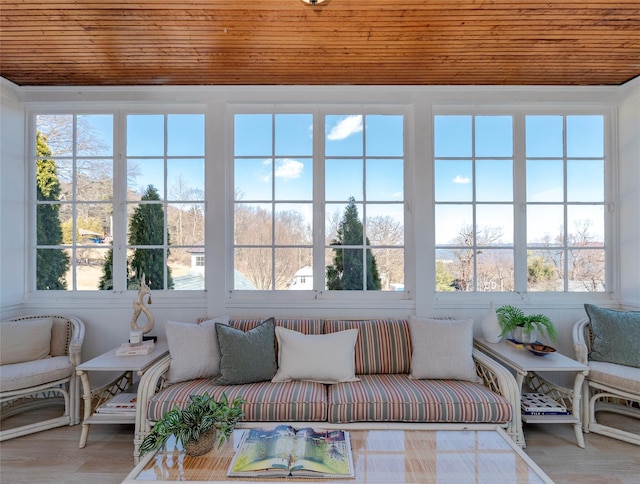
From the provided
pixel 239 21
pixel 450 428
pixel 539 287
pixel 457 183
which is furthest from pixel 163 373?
pixel 539 287

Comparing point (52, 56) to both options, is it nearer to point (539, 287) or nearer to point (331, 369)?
point (331, 369)

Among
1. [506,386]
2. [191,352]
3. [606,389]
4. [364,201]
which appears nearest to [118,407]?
[191,352]

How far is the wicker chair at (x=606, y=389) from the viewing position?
2.36m

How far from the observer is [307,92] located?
3098 millimetres

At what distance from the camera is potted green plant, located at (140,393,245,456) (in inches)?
62.5

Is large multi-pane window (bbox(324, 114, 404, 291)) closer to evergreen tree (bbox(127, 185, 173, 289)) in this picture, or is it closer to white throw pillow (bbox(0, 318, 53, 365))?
evergreen tree (bbox(127, 185, 173, 289))

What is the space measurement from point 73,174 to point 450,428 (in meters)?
3.88

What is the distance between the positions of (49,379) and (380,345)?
258cm

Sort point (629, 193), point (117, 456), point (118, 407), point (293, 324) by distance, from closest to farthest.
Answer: point (117, 456) → point (118, 407) → point (293, 324) → point (629, 193)

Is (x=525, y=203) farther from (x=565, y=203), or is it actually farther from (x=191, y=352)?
(x=191, y=352)

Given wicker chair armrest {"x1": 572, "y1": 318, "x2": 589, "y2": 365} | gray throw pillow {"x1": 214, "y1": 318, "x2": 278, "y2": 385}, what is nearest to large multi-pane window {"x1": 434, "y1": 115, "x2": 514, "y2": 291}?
wicker chair armrest {"x1": 572, "y1": 318, "x2": 589, "y2": 365}

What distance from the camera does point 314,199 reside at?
316 cm

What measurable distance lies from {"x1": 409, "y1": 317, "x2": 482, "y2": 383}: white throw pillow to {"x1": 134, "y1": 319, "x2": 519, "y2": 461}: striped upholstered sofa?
6 cm

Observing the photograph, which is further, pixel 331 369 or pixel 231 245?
pixel 231 245
